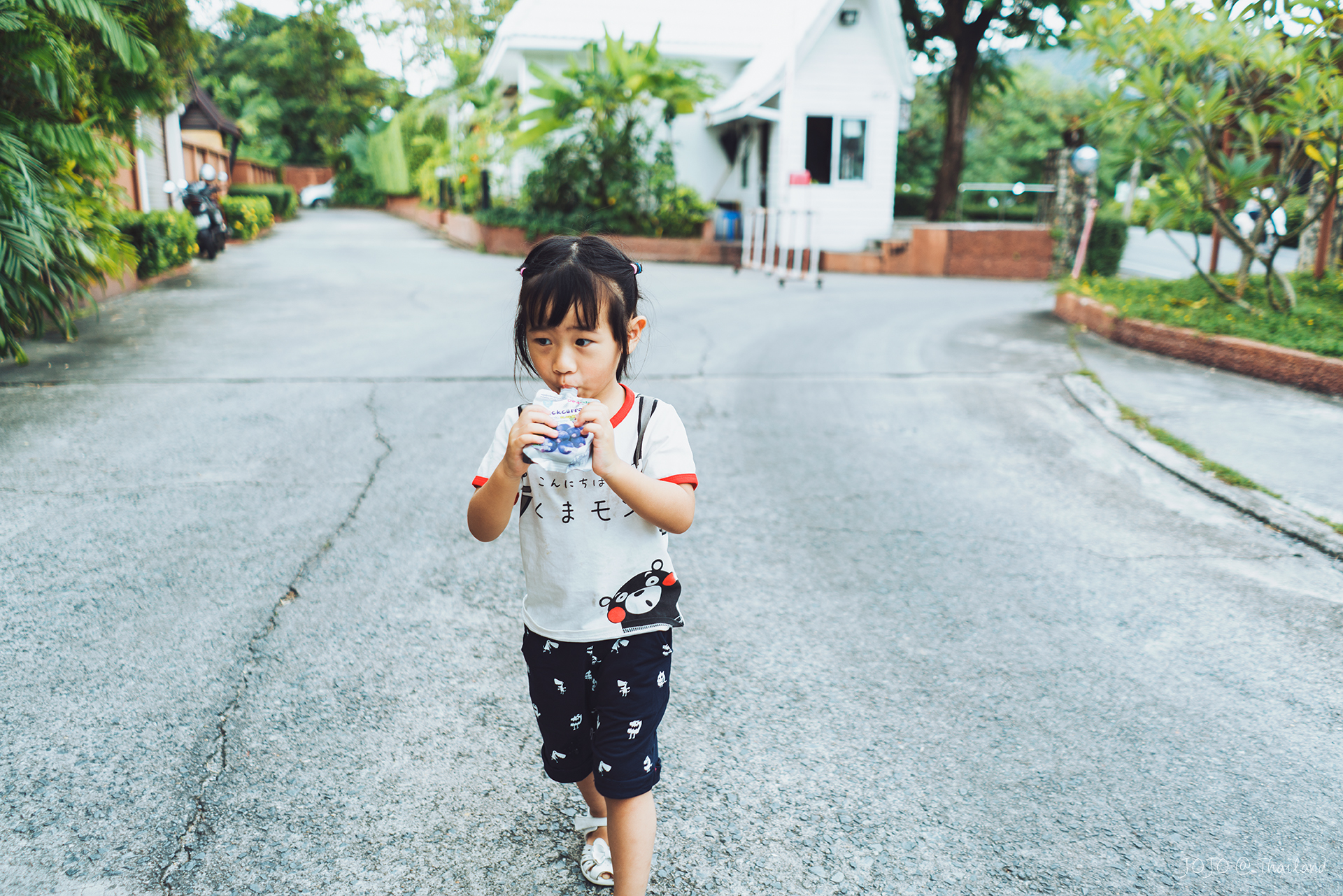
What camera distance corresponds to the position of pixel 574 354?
5.95 ft

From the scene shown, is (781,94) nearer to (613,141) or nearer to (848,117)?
(848,117)

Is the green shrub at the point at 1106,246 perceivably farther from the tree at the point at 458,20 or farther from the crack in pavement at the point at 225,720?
the tree at the point at 458,20

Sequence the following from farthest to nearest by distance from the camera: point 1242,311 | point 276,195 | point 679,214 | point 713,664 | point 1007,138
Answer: point 1007,138
point 276,195
point 679,214
point 1242,311
point 713,664

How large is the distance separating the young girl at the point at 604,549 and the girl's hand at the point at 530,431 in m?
0.10

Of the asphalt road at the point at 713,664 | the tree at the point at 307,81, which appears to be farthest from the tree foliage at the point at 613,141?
the tree at the point at 307,81

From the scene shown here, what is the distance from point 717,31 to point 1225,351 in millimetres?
16321

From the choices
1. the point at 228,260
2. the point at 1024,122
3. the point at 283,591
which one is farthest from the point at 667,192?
the point at 1024,122

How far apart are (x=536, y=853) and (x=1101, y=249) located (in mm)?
16886

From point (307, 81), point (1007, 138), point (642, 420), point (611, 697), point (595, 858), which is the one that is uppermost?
point (307, 81)

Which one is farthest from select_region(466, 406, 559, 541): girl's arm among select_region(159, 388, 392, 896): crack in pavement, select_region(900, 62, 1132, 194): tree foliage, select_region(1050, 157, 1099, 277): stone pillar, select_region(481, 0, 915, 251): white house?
select_region(900, 62, 1132, 194): tree foliage

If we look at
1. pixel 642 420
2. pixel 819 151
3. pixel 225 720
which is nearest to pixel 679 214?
pixel 819 151

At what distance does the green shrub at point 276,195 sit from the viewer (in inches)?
1077

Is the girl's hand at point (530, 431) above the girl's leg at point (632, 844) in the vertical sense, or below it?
above

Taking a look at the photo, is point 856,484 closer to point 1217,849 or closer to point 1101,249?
point 1217,849
